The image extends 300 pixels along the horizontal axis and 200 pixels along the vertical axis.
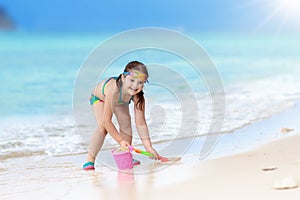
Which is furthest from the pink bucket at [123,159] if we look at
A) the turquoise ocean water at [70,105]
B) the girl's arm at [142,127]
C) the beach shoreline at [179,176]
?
the turquoise ocean water at [70,105]

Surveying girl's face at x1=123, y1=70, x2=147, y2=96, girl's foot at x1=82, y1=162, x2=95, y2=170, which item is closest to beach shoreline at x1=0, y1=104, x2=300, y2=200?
girl's foot at x1=82, y1=162, x2=95, y2=170

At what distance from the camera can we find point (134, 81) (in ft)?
13.0

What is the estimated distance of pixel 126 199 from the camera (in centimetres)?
328

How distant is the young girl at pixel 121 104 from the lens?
13.1 feet

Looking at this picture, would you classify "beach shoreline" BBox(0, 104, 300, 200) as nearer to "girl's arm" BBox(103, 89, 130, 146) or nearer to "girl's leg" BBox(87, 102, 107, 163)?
"girl's leg" BBox(87, 102, 107, 163)

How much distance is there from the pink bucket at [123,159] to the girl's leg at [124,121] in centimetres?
32

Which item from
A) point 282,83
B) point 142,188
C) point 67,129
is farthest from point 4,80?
point 142,188

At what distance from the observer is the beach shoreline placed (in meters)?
3.30

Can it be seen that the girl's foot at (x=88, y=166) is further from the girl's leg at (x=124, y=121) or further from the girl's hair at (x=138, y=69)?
the girl's hair at (x=138, y=69)

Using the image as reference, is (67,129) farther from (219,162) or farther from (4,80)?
(4,80)

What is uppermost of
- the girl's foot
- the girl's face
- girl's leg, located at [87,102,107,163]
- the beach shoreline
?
the girl's face

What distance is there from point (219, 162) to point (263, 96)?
472cm

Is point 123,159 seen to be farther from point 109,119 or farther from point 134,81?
point 134,81

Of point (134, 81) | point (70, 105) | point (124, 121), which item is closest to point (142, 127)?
point (124, 121)
